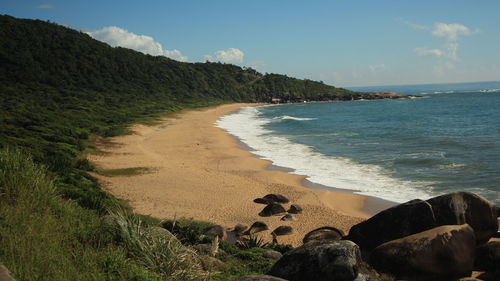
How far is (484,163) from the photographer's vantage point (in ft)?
72.3

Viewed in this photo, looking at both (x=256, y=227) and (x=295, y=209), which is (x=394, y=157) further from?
(x=256, y=227)

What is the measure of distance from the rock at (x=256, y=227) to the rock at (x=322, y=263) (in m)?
5.06

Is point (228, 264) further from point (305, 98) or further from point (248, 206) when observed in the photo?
point (305, 98)

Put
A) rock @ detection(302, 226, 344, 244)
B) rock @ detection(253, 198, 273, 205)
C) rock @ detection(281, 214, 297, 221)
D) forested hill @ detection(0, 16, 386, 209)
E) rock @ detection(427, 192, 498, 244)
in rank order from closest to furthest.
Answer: rock @ detection(427, 192, 498, 244)
rock @ detection(302, 226, 344, 244)
rock @ detection(281, 214, 297, 221)
rock @ detection(253, 198, 273, 205)
forested hill @ detection(0, 16, 386, 209)

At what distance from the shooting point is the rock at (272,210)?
15.4 meters

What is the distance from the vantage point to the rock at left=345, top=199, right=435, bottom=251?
408 inches

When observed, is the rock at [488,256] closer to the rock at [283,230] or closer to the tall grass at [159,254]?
the rock at [283,230]

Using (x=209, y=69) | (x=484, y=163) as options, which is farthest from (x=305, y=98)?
(x=484, y=163)

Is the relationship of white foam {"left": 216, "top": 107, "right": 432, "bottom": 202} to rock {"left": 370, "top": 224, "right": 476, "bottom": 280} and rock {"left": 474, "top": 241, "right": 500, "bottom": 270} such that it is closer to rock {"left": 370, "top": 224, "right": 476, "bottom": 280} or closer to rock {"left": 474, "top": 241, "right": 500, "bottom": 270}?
rock {"left": 474, "top": 241, "right": 500, "bottom": 270}

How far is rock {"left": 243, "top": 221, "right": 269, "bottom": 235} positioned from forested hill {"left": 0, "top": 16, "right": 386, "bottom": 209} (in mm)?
5362

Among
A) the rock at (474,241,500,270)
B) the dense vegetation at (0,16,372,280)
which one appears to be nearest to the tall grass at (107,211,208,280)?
the dense vegetation at (0,16,372,280)

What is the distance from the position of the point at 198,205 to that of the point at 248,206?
6.75 ft

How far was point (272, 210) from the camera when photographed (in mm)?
15492

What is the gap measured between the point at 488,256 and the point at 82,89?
6678 centimetres
